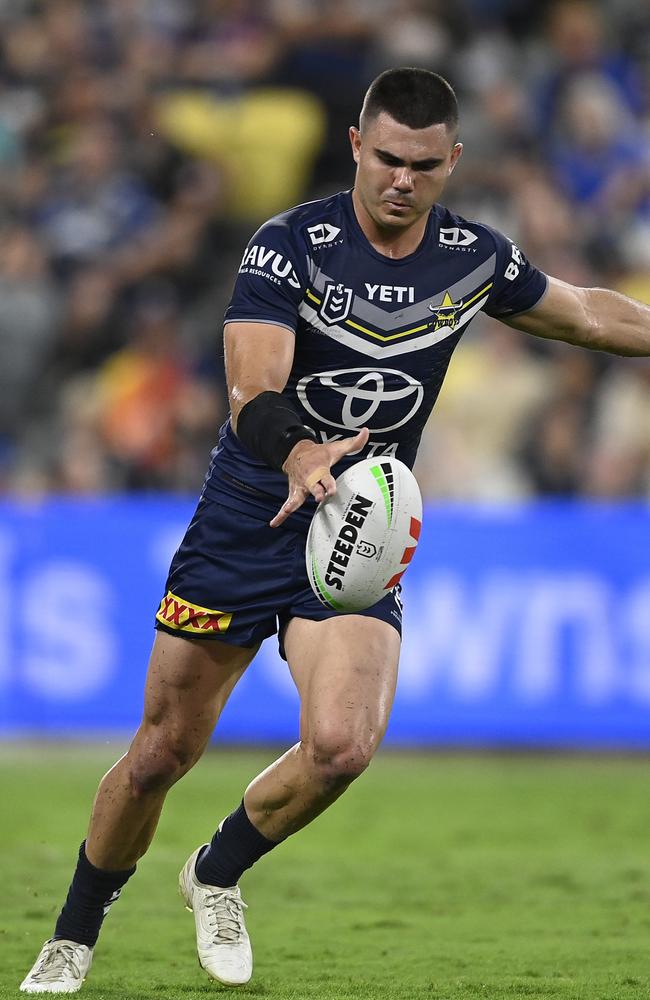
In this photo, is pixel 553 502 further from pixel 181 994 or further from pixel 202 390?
pixel 181 994

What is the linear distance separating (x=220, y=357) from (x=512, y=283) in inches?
301

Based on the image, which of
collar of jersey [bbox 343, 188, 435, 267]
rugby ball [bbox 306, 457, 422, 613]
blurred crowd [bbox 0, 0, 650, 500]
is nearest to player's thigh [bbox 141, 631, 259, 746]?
rugby ball [bbox 306, 457, 422, 613]

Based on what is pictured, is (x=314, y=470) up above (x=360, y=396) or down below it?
below

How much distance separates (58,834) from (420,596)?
3260mm

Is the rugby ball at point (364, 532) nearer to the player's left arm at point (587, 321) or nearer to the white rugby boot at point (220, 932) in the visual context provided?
the player's left arm at point (587, 321)

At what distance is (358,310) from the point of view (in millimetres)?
4809

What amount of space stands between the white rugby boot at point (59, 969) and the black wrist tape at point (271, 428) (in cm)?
177

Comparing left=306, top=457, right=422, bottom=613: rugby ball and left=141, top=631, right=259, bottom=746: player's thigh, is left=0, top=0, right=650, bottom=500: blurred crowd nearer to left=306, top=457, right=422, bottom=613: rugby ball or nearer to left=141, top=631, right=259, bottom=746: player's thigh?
left=141, top=631, right=259, bottom=746: player's thigh

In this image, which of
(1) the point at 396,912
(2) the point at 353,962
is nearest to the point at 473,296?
(2) the point at 353,962

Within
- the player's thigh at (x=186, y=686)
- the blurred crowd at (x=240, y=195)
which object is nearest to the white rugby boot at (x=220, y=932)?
the player's thigh at (x=186, y=686)

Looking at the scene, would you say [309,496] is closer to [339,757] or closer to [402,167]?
[339,757]

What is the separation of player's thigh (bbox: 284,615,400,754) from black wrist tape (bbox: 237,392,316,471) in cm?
71

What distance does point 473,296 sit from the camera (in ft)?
16.4

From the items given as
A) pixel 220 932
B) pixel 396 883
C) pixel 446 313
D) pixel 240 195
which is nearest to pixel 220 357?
pixel 240 195
